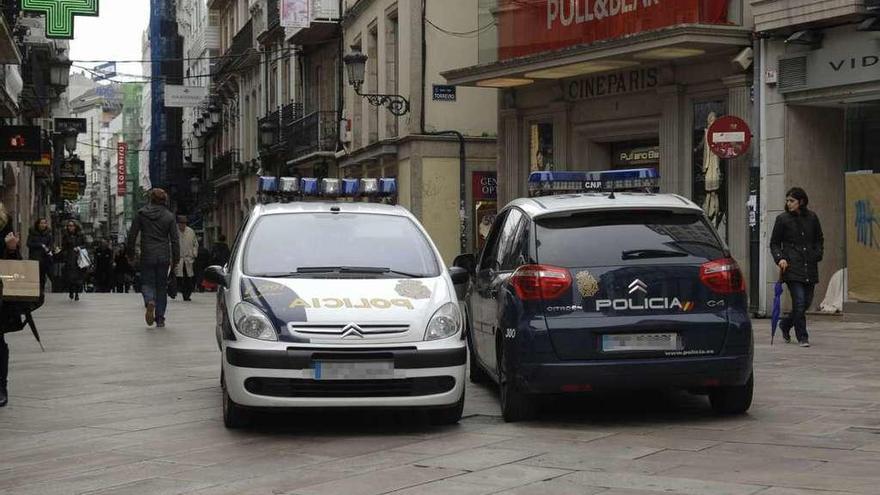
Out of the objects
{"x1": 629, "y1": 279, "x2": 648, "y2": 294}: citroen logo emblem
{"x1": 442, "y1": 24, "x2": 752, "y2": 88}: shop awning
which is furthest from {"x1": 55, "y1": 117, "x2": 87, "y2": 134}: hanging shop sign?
{"x1": 629, "y1": 279, "x2": 648, "y2": 294}: citroen logo emblem

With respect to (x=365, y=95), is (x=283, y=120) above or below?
above

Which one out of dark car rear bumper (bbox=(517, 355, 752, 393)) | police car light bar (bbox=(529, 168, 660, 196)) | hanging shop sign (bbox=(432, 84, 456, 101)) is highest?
hanging shop sign (bbox=(432, 84, 456, 101))

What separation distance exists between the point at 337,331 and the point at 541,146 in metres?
19.0

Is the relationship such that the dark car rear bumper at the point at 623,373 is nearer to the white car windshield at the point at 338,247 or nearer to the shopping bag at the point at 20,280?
the white car windshield at the point at 338,247

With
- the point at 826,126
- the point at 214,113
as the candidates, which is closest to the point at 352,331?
the point at 826,126

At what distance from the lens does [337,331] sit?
888 centimetres

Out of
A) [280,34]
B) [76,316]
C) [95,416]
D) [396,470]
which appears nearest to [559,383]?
[396,470]

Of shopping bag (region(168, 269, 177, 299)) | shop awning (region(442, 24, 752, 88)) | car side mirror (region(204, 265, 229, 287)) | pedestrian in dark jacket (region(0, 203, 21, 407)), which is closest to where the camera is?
car side mirror (region(204, 265, 229, 287))

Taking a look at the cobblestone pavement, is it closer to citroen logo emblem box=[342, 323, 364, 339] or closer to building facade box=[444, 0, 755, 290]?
citroen logo emblem box=[342, 323, 364, 339]

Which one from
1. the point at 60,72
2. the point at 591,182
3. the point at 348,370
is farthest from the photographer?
the point at 60,72

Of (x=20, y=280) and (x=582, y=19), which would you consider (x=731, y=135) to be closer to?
(x=582, y=19)

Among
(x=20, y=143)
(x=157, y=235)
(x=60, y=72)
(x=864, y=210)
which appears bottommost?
(x=157, y=235)

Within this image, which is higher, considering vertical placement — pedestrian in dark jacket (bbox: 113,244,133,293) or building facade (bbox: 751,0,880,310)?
building facade (bbox: 751,0,880,310)

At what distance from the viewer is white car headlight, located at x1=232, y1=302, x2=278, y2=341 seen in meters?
8.97
